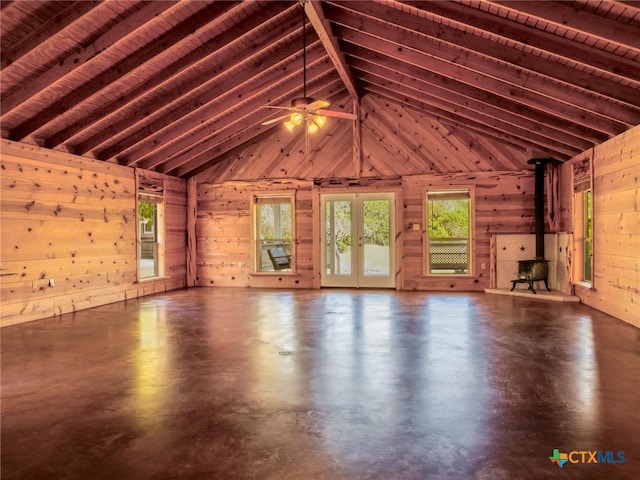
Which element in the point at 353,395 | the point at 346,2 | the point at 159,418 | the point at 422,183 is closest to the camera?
the point at 159,418

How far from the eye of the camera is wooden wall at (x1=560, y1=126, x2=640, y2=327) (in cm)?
553

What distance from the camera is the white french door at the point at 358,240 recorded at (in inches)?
379

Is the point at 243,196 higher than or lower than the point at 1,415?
higher

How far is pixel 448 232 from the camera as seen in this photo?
934 cm

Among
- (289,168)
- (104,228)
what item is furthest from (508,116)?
(104,228)

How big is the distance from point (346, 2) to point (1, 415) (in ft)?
17.7

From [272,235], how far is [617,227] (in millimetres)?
6816

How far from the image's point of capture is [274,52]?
22.0 feet

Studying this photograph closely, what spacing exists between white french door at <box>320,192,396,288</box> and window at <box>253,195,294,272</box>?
0.91m

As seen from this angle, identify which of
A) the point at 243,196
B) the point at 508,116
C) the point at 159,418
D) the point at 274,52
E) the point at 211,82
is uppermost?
the point at 274,52

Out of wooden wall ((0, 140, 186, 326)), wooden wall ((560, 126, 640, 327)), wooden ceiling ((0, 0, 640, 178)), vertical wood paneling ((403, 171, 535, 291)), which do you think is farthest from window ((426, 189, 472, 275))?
wooden wall ((0, 140, 186, 326))

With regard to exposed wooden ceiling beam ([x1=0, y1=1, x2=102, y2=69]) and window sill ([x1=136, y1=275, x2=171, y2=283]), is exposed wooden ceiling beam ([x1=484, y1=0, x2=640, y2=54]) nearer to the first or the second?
exposed wooden ceiling beam ([x1=0, y1=1, x2=102, y2=69])

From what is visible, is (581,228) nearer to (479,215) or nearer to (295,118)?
(479,215)

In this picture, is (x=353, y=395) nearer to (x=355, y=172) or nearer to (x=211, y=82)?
(x=211, y=82)
